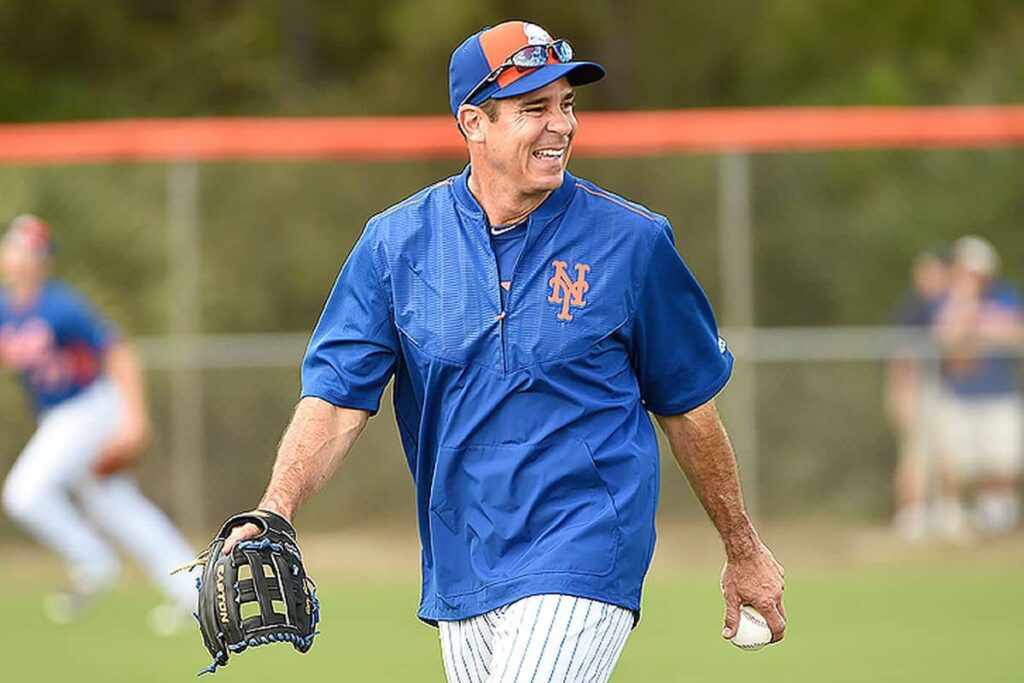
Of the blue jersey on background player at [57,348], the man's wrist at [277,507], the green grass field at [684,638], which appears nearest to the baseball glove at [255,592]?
the man's wrist at [277,507]

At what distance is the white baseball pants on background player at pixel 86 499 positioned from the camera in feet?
35.9

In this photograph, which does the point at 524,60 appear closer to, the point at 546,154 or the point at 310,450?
the point at 546,154

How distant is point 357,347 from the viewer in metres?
4.83

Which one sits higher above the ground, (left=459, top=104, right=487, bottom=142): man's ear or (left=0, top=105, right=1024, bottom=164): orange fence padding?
(left=459, top=104, right=487, bottom=142): man's ear

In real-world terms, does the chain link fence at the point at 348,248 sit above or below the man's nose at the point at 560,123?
below

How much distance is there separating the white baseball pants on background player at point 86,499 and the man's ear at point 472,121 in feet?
21.0

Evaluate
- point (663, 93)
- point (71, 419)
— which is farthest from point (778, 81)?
point (71, 419)

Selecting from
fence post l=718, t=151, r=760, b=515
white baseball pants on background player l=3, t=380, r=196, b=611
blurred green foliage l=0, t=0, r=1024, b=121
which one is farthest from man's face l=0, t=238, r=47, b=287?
blurred green foliage l=0, t=0, r=1024, b=121

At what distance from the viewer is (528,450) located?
466 centimetres

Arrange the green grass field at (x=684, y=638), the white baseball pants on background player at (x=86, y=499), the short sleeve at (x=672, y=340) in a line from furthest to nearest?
the white baseball pants on background player at (x=86, y=499) → the green grass field at (x=684, y=638) → the short sleeve at (x=672, y=340)

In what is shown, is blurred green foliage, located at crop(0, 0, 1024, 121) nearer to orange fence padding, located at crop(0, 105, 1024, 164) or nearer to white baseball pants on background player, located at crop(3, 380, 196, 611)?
orange fence padding, located at crop(0, 105, 1024, 164)

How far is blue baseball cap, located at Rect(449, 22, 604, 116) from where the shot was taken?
4.72 m

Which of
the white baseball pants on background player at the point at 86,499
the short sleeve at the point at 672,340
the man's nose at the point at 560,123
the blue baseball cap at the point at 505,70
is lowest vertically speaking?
the white baseball pants on background player at the point at 86,499

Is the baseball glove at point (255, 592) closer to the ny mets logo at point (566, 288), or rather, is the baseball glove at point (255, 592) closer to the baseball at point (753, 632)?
the ny mets logo at point (566, 288)
